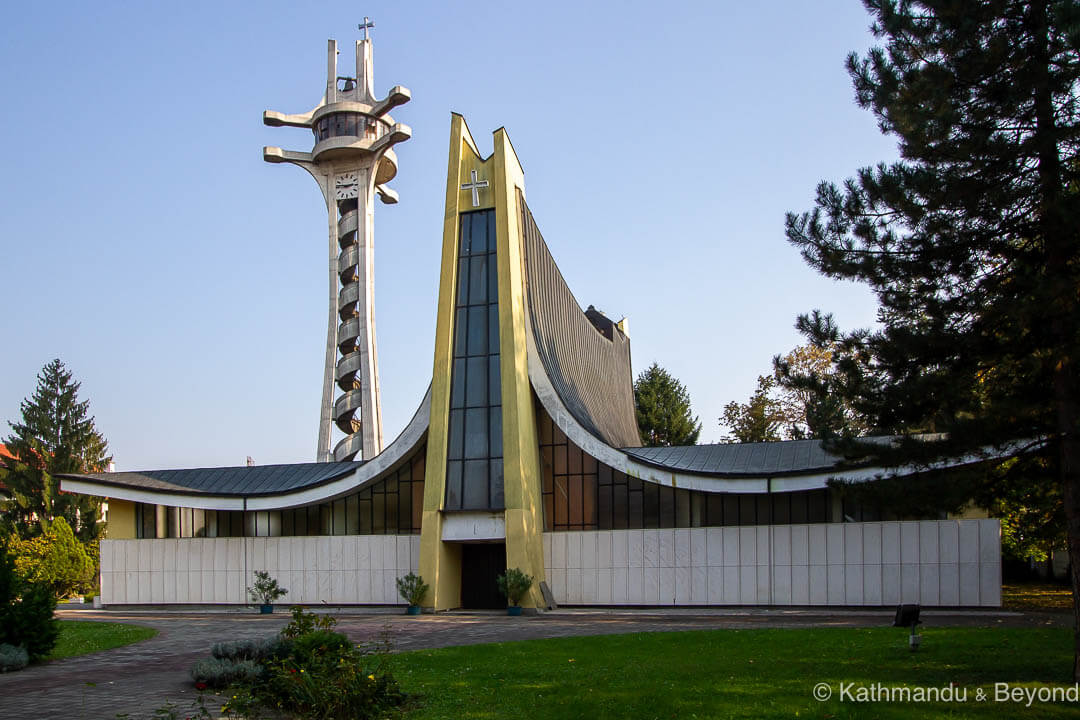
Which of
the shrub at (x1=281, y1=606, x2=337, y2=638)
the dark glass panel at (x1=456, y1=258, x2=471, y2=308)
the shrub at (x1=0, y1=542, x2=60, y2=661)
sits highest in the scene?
the dark glass panel at (x1=456, y1=258, x2=471, y2=308)

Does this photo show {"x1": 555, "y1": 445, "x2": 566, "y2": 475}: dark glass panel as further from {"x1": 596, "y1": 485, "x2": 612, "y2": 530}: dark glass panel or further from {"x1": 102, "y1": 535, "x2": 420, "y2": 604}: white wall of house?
{"x1": 102, "y1": 535, "x2": 420, "y2": 604}: white wall of house

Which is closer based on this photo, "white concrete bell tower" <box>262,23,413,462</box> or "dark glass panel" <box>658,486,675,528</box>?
"dark glass panel" <box>658,486,675,528</box>

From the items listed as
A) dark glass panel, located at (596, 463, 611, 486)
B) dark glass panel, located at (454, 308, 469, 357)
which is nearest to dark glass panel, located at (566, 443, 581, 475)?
dark glass panel, located at (596, 463, 611, 486)

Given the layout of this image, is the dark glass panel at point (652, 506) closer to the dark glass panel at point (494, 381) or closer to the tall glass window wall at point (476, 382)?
the tall glass window wall at point (476, 382)

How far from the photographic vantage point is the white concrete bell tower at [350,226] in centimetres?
4581

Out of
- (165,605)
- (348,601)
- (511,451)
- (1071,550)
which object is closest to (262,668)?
(1071,550)

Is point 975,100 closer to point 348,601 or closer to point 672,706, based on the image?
point 672,706

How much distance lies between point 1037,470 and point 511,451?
637 inches

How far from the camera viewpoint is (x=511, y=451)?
2650 cm

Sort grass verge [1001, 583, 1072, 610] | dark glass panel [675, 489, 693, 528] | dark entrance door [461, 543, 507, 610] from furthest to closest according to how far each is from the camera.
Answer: dark entrance door [461, 543, 507, 610] → dark glass panel [675, 489, 693, 528] → grass verge [1001, 583, 1072, 610]

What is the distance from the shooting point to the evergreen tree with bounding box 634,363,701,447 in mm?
55938

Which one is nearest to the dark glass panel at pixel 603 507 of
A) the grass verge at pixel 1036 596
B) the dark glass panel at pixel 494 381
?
the dark glass panel at pixel 494 381

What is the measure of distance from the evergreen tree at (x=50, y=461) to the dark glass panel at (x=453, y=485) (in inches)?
1168

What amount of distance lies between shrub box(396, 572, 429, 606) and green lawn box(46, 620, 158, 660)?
678 cm
